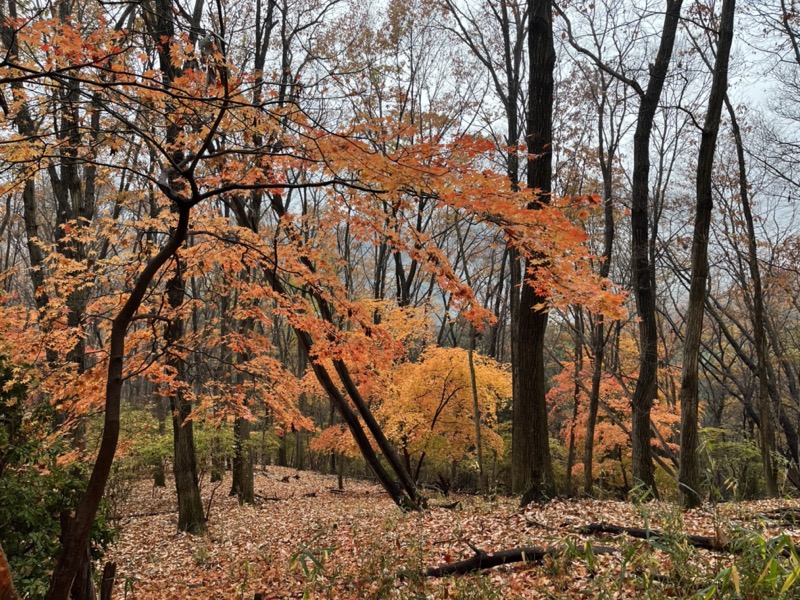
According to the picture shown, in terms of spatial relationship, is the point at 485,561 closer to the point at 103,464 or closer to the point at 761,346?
the point at 103,464

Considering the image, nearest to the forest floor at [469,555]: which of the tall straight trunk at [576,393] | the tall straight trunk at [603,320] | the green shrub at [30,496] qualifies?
the green shrub at [30,496]

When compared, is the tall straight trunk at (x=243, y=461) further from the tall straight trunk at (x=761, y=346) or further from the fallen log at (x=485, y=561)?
the tall straight trunk at (x=761, y=346)

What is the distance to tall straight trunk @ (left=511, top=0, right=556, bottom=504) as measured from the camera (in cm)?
638

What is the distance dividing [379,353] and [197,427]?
11.8m

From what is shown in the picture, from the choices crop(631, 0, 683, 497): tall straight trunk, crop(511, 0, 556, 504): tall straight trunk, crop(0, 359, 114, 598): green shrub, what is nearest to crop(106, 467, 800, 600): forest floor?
crop(511, 0, 556, 504): tall straight trunk

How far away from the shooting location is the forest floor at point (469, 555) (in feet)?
8.79

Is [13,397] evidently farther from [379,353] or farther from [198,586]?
[379,353]

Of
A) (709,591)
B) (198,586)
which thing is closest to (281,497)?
(198,586)

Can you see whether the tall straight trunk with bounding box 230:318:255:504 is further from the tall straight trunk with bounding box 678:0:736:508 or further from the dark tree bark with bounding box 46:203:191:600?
the tall straight trunk with bounding box 678:0:736:508

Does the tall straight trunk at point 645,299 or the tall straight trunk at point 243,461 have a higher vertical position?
the tall straight trunk at point 645,299

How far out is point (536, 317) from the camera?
21.5 ft

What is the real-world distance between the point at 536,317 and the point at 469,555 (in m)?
3.28

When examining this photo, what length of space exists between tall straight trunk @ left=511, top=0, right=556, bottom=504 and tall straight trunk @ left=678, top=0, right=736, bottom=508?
5.94 ft

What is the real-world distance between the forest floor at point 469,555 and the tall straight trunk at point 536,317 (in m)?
0.61
